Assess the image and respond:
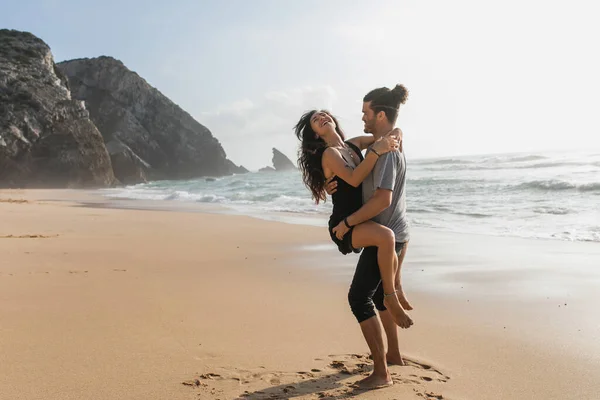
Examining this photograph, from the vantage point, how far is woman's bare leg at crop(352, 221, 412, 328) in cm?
295

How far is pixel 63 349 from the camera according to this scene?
3.46 m

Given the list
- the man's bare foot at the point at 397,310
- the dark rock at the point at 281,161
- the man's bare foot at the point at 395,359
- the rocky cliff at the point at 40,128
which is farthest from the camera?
the dark rock at the point at 281,161

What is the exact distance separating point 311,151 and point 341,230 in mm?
571

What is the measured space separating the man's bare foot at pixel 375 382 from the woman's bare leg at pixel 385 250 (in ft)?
1.23

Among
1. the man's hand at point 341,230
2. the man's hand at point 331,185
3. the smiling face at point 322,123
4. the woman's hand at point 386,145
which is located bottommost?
the man's hand at point 341,230

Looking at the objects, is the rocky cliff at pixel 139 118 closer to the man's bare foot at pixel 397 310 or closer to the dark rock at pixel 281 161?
the dark rock at pixel 281 161

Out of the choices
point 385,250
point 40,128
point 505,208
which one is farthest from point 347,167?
point 40,128

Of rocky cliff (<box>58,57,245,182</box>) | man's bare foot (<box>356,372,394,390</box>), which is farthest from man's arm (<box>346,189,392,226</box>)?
rocky cliff (<box>58,57,245,182</box>)

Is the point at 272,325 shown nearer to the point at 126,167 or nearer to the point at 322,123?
Result: the point at 322,123

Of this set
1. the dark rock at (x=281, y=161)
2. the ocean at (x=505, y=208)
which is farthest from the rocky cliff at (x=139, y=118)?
the ocean at (x=505, y=208)

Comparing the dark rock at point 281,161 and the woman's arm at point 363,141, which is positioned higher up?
the dark rock at point 281,161

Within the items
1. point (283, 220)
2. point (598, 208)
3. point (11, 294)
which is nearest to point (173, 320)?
point (11, 294)

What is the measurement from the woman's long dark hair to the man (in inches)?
6.7

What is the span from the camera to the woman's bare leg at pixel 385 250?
9.68ft
